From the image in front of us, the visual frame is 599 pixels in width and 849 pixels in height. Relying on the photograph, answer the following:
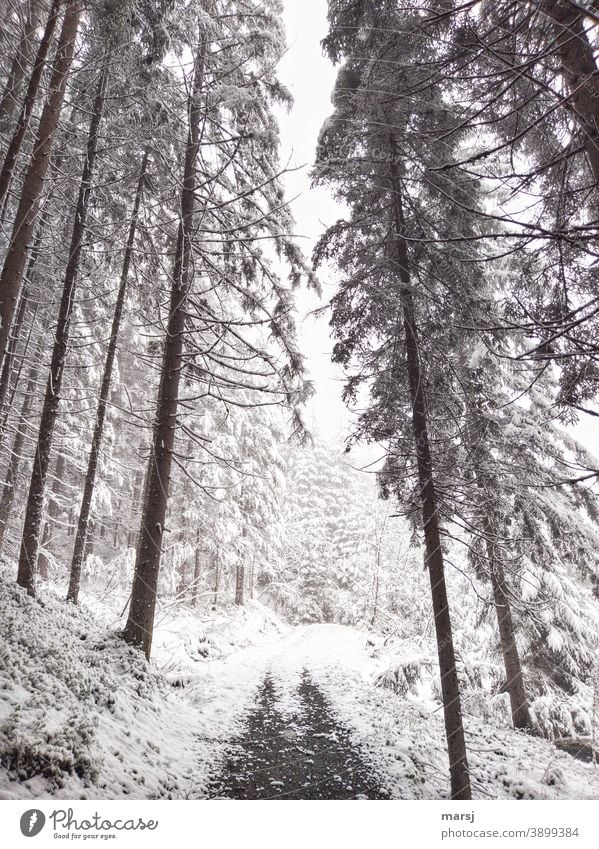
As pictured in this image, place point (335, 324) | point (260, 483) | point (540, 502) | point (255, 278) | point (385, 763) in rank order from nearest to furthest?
point (385, 763) < point (335, 324) < point (540, 502) < point (255, 278) < point (260, 483)

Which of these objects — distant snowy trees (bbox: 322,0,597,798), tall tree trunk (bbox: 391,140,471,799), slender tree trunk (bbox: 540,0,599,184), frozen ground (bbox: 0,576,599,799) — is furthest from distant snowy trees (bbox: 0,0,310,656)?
slender tree trunk (bbox: 540,0,599,184)

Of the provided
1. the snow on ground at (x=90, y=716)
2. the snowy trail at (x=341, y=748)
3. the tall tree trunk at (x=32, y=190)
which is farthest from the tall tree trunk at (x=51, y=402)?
the snowy trail at (x=341, y=748)

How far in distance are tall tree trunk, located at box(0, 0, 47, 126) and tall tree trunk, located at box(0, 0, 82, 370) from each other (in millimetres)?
312

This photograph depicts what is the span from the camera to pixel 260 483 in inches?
811

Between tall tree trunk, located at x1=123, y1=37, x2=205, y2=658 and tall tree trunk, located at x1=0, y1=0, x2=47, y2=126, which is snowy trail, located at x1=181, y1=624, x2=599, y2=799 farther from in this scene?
tall tree trunk, located at x1=0, y1=0, x2=47, y2=126

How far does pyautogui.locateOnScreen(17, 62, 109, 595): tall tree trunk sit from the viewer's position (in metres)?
6.72

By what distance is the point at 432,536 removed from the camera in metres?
5.11

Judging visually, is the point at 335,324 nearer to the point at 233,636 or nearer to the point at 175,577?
the point at 233,636

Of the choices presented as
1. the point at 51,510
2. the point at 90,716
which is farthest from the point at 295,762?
the point at 51,510

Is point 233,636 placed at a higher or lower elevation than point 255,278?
lower

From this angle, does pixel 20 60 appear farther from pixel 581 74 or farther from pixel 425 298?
pixel 581 74
